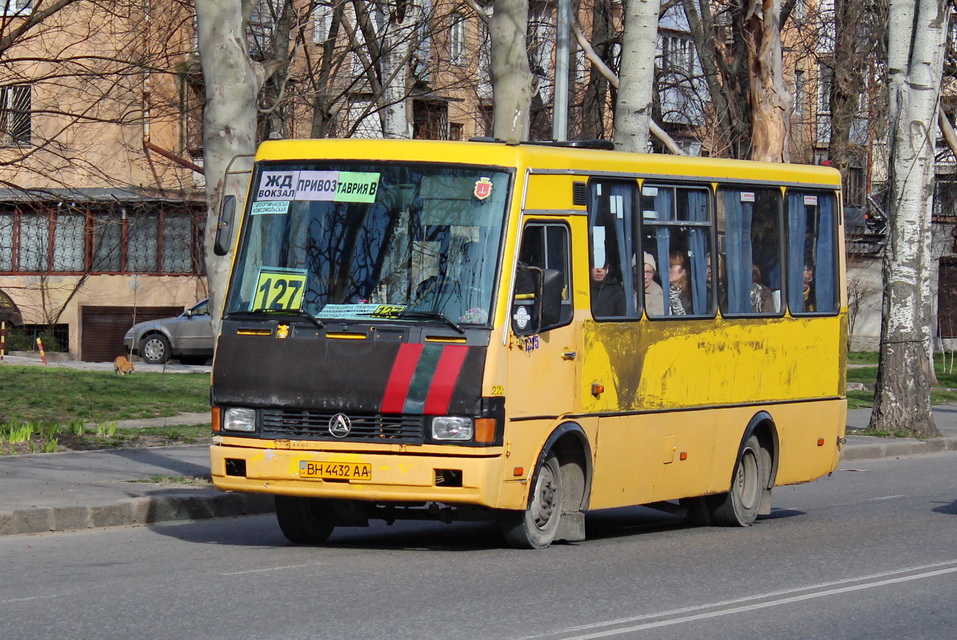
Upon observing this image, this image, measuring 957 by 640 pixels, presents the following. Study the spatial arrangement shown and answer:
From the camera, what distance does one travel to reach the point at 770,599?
8.70m

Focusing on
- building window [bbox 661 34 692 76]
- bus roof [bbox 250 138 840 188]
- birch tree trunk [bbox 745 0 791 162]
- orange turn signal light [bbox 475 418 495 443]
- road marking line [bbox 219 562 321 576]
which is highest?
building window [bbox 661 34 692 76]

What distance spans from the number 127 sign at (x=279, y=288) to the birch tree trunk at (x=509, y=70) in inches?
281

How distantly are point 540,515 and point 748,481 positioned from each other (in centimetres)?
325

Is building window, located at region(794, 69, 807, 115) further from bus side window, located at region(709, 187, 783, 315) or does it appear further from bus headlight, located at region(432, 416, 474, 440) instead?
bus headlight, located at region(432, 416, 474, 440)

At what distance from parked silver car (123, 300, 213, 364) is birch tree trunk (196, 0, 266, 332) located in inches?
Result: 817

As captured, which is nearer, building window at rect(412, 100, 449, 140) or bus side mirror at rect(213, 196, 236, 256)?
bus side mirror at rect(213, 196, 236, 256)

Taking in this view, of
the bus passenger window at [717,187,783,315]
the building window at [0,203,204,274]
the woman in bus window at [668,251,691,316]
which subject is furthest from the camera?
the building window at [0,203,204,274]

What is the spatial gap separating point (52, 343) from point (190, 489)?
87.4 feet

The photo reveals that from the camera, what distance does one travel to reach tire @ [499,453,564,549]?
10.5 m

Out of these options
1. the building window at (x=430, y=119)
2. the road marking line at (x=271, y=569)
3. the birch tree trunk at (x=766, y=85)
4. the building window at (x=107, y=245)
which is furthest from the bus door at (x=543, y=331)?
the building window at (x=107, y=245)

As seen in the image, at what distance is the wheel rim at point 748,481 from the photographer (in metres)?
13.2

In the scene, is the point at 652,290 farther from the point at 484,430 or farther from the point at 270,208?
the point at 270,208

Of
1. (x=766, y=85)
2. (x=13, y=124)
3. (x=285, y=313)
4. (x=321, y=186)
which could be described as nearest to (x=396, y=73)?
(x=766, y=85)

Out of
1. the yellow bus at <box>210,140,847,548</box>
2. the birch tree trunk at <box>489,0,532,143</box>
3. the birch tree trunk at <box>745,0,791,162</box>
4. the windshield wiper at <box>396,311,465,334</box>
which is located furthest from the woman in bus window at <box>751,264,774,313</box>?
the birch tree trunk at <box>745,0,791,162</box>
